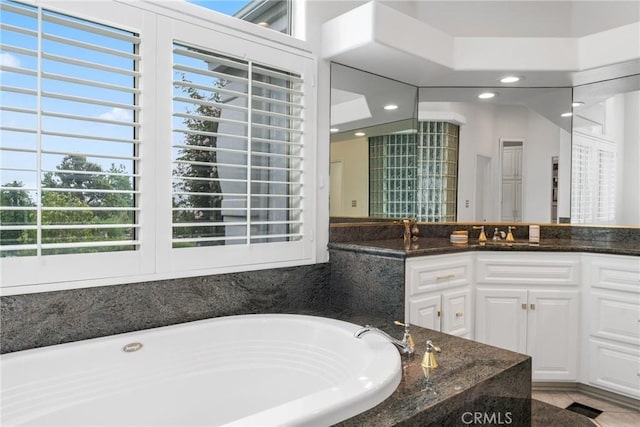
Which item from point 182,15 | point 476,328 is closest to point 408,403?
point 476,328

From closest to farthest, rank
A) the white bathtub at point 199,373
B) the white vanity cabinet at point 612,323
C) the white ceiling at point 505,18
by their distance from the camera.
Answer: the white bathtub at point 199,373 → the white vanity cabinet at point 612,323 → the white ceiling at point 505,18

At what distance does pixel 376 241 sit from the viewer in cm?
302

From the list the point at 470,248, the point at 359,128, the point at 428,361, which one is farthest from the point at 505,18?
the point at 428,361

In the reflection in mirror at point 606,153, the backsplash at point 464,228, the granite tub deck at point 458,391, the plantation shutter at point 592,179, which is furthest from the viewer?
the plantation shutter at point 592,179

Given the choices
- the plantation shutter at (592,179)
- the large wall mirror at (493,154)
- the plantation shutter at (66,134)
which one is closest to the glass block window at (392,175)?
the large wall mirror at (493,154)

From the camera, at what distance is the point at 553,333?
2.80 m

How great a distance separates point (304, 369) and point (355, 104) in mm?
1820

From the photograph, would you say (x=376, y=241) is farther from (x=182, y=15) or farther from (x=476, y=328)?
(x=182, y=15)

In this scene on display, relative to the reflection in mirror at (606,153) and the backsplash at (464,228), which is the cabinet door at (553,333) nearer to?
the backsplash at (464,228)

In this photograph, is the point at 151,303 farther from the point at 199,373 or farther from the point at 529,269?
the point at 529,269

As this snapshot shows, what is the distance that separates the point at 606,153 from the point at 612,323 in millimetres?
1305

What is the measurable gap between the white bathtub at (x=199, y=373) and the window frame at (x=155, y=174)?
0.28 m

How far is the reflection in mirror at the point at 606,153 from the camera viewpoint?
306 cm

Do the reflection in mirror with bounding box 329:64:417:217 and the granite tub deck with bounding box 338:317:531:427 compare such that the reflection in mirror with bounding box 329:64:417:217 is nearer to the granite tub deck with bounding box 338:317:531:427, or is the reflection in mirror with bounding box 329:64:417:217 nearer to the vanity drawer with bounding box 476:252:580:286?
the vanity drawer with bounding box 476:252:580:286
